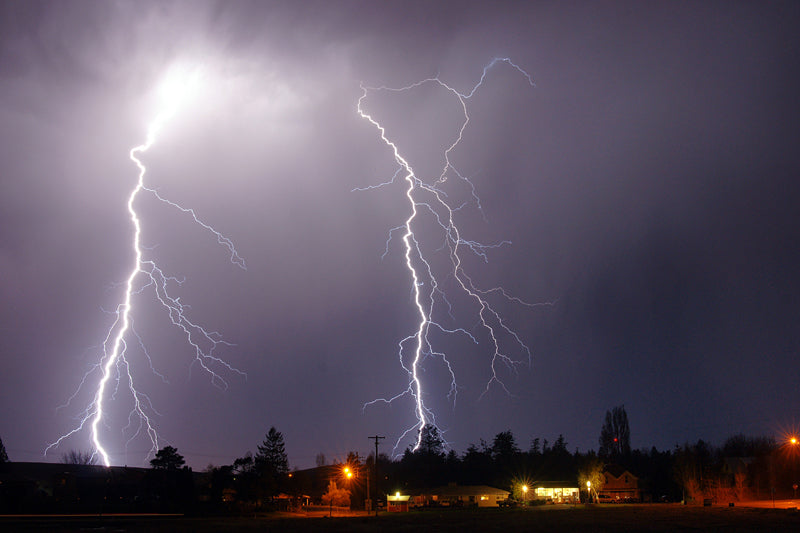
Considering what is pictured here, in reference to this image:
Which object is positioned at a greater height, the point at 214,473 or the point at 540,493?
the point at 214,473

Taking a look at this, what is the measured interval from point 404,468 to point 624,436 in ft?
121

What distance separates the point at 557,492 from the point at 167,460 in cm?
4158

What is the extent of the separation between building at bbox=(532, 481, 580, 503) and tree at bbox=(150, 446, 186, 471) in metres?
37.7

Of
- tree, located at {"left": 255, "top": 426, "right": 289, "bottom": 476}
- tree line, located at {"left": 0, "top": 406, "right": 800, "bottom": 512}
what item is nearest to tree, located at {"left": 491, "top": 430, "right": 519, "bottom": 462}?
tree line, located at {"left": 0, "top": 406, "right": 800, "bottom": 512}

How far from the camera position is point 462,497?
64812 millimetres

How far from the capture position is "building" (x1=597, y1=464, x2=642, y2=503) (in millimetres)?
74188

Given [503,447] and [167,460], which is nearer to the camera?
[167,460]

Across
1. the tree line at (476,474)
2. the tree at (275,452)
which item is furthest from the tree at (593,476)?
the tree at (275,452)

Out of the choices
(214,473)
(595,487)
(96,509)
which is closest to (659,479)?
(595,487)

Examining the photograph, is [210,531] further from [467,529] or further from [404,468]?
[404,468]

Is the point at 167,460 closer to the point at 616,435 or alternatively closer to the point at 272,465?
the point at 272,465

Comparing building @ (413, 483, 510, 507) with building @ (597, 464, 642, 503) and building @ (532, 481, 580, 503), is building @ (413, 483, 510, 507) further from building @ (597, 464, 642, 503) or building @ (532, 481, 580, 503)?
building @ (597, 464, 642, 503)

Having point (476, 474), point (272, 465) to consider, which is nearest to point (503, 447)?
point (476, 474)

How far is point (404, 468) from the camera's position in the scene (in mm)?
97812
